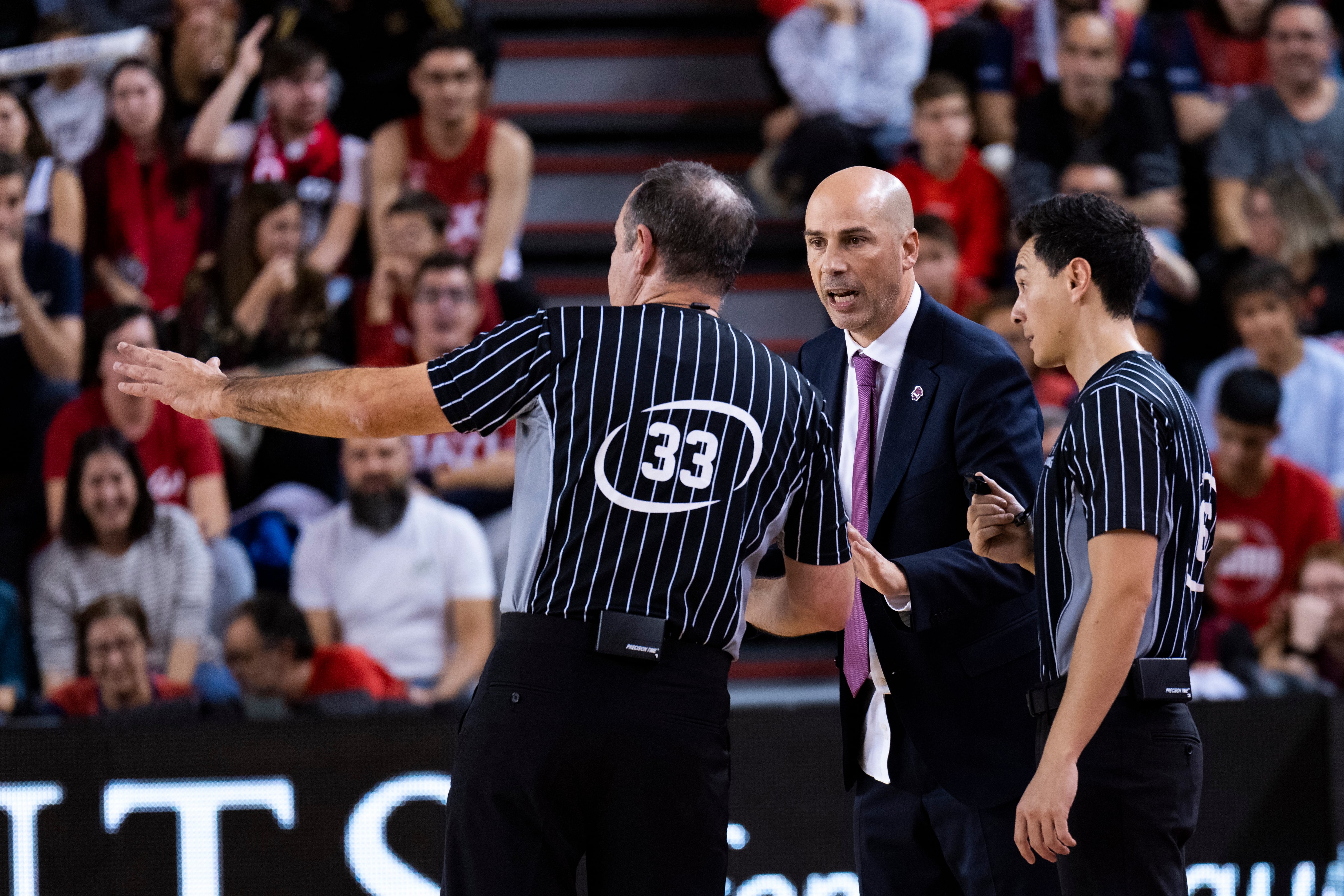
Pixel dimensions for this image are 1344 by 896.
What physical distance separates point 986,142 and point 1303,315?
1.89 meters

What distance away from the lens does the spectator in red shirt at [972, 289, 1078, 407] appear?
637 cm

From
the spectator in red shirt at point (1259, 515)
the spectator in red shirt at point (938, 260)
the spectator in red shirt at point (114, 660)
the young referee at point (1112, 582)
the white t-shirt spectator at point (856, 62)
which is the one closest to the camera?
the young referee at point (1112, 582)

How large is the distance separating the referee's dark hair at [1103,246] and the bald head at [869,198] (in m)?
0.37

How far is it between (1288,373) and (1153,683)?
15.3 ft

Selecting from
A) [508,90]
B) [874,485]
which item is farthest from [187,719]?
[508,90]

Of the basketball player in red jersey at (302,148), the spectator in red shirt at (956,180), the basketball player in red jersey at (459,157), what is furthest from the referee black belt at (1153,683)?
the basketball player in red jersey at (302,148)

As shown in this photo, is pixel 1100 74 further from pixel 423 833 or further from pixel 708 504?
pixel 708 504

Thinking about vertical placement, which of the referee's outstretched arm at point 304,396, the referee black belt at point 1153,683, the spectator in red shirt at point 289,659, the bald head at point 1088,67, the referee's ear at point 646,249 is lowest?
the spectator in red shirt at point 289,659

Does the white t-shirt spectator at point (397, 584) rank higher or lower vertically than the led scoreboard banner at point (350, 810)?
higher

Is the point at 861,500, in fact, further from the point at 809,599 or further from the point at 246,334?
the point at 246,334

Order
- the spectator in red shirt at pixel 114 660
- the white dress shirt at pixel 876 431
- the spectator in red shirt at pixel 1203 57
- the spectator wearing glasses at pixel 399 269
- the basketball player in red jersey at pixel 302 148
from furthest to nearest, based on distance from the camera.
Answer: the spectator in red shirt at pixel 1203 57 < the basketball player in red jersey at pixel 302 148 < the spectator wearing glasses at pixel 399 269 < the spectator in red shirt at pixel 114 660 < the white dress shirt at pixel 876 431

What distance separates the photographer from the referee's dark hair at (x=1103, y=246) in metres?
2.90

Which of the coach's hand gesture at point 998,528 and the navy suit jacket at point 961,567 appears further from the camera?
the navy suit jacket at point 961,567

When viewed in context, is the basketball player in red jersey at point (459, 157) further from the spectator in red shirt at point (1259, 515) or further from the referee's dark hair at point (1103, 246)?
the referee's dark hair at point (1103, 246)
